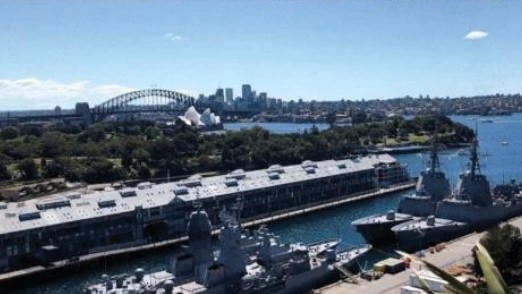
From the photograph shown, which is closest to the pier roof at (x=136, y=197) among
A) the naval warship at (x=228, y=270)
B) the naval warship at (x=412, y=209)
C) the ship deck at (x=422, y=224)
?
the naval warship at (x=228, y=270)

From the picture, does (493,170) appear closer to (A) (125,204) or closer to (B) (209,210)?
(B) (209,210)

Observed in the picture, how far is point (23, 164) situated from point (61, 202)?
34123 mm

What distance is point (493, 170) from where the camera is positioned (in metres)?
84.9

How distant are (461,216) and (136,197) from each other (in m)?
28.0

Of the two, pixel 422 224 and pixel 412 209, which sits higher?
pixel 412 209

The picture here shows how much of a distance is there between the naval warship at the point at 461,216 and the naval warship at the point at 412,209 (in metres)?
1.05

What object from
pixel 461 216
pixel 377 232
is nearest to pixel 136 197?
pixel 377 232

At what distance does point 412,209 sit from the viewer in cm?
4991

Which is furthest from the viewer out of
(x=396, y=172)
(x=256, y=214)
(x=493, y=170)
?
(x=493, y=170)

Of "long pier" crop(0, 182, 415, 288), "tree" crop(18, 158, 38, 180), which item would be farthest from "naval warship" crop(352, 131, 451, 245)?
"tree" crop(18, 158, 38, 180)

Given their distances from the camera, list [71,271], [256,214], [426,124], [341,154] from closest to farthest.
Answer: [71,271] < [256,214] < [341,154] < [426,124]

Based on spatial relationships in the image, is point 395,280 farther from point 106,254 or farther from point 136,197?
point 136,197

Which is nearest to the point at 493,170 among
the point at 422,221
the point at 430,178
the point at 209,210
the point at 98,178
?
the point at 430,178

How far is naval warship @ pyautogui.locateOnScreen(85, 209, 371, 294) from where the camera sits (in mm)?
29375
